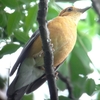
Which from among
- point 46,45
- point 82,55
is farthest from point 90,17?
point 46,45

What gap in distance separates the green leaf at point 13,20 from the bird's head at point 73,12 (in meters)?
1.19

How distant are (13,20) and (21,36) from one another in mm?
208

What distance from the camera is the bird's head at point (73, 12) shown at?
4.19 m

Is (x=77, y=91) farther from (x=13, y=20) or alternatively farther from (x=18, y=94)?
(x=13, y=20)

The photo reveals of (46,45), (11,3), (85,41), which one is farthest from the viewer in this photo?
(85,41)

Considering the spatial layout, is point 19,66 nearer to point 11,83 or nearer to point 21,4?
point 11,83

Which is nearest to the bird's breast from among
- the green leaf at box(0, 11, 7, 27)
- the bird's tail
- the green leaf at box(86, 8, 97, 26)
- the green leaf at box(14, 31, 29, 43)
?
the green leaf at box(14, 31, 29, 43)

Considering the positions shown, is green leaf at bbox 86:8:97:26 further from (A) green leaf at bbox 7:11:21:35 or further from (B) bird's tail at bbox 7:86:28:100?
(A) green leaf at bbox 7:11:21:35

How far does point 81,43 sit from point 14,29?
1028 millimetres

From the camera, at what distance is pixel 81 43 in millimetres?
3859

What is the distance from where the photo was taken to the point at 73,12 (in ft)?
14.1

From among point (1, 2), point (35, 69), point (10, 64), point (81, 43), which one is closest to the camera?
point (1, 2)

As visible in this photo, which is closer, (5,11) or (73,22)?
(5,11)

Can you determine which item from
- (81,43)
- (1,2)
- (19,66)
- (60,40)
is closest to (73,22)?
(81,43)
